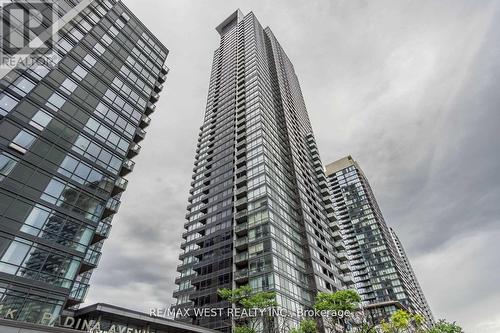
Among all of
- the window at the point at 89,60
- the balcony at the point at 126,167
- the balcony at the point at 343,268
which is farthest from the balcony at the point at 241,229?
the window at the point at 89,60

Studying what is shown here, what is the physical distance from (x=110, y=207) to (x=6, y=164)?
9.30 metres

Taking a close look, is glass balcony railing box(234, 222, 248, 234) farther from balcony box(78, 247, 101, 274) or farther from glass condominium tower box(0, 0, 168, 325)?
balcony box(78, 247, 101, 274)

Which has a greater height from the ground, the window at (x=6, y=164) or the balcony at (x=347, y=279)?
the balcony at (x=347, y=279)

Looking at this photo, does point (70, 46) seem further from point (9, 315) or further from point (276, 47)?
point (276, 47)

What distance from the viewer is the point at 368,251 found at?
124 m

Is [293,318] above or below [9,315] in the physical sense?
above

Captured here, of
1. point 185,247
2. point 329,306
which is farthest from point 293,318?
point 185,247

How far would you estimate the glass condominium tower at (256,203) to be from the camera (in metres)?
47.3

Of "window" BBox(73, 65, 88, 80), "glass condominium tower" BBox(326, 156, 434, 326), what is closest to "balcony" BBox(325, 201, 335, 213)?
"glass condominium tower" BBox(326, 156, 434, 326)

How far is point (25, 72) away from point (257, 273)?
3918 cm

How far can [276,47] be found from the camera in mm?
111500

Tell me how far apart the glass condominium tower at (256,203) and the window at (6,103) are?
37422mm

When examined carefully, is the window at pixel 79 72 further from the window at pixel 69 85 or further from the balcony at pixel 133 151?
the balcony at pixel 133 151

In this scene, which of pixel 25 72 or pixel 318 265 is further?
pixel 318 265
